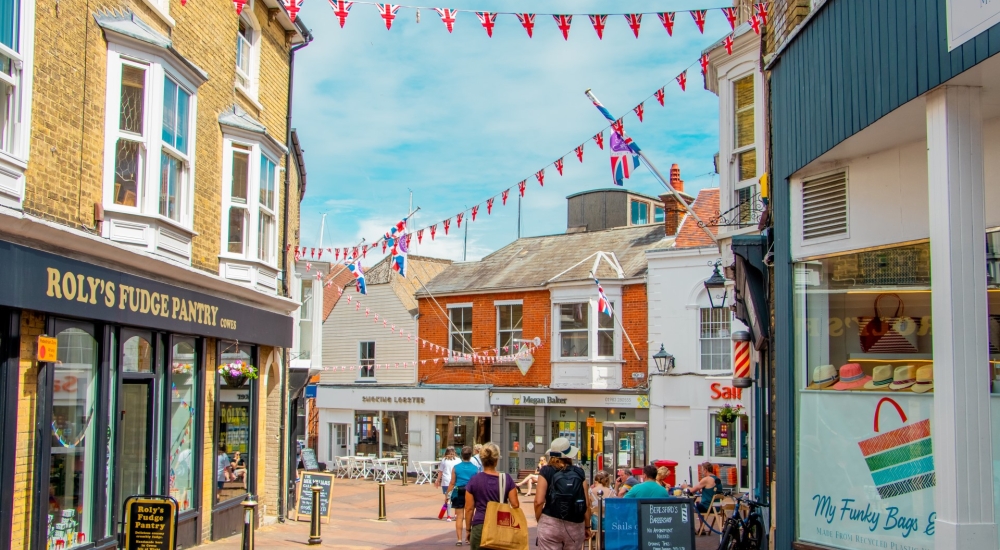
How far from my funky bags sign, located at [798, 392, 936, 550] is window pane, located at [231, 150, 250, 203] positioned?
9.21 m

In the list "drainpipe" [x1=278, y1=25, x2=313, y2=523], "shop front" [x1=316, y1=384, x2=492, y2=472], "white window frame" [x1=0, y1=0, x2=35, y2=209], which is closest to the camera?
"white window frame" [x1=0, y1=0, x2=35, y2=209]

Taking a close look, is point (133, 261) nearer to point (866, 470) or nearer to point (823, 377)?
point (823, 377)

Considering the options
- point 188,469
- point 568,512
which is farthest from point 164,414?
point 568,512

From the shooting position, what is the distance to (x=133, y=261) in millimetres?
10516

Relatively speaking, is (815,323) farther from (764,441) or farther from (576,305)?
(576,305)

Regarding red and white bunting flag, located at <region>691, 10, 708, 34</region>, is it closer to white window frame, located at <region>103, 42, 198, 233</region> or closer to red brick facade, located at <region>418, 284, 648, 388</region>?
white window frame, located at <region>103, 42, 198, 233</region>

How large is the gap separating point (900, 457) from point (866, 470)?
40 cm

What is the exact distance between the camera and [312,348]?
2006 cm

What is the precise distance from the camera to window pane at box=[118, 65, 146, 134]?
1050 centimetres

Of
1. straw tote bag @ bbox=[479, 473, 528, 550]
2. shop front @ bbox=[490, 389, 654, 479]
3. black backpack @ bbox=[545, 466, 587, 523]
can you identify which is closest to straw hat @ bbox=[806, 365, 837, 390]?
black backpack @ bbox=[545, 466, 587, 523]

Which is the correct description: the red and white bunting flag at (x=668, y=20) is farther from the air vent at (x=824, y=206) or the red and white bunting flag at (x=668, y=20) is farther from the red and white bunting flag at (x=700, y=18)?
the air vent at (x=824, y=206)

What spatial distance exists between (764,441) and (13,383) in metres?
7.96

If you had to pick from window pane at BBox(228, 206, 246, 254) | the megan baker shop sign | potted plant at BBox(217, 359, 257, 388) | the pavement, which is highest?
window pane at BBox(228, 206, 246, 254)

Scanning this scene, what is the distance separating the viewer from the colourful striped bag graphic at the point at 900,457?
695 centimetres
